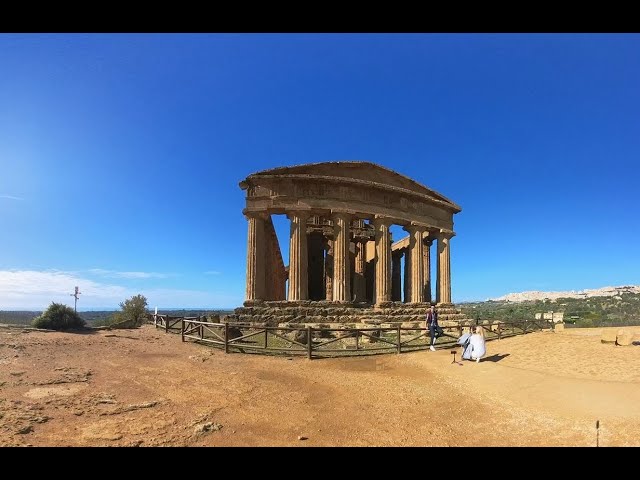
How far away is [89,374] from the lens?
31.8 feet

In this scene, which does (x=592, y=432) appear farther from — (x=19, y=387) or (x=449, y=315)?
(x=449, y=315)

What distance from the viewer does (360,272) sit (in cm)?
3259

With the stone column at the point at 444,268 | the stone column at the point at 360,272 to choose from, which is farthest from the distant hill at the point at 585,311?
the stone column at the point at 360,272

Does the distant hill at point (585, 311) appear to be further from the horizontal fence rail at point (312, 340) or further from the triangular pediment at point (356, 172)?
the triangular pediment at point (356, 172)

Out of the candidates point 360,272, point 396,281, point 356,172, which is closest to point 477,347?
point 356,172

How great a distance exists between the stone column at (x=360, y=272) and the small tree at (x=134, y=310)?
18.7m

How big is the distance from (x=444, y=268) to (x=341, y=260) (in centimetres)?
1151

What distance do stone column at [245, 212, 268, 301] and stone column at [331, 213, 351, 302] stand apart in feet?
16.7

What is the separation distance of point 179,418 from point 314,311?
15544 mm

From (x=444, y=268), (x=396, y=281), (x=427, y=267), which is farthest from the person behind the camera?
(x=396, y=281)

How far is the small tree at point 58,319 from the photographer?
805 inches

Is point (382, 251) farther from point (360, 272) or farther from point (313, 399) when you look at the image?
point (313, 399)

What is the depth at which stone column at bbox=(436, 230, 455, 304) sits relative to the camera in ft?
98.8
